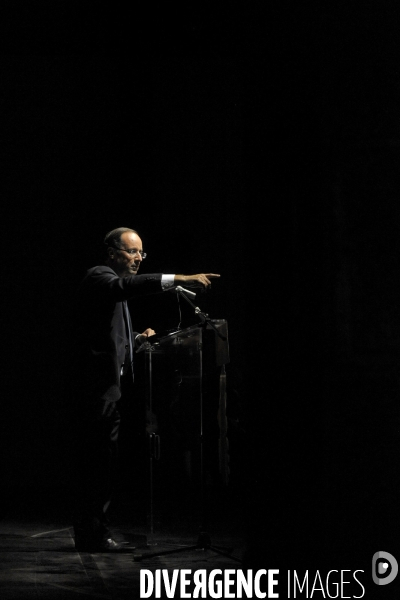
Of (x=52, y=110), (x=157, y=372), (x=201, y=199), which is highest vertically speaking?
(x=52, y=110)

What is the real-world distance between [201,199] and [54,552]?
291cm

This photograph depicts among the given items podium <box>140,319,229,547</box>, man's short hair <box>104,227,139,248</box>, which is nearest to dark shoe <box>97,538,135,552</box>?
podium <box>140,319,229,547</box>

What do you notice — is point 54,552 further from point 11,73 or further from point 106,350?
point 11,73

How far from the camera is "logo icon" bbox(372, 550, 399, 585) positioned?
7.06 ft

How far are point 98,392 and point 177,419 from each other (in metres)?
0.48

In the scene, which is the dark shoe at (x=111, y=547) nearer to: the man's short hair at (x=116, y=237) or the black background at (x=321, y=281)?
the man's short hair at (x=116, y=237)

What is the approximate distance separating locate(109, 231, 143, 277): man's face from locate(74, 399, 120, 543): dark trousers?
0.70m

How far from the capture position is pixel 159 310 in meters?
6.09

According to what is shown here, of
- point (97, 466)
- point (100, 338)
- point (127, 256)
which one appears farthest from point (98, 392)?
point (127, 256)

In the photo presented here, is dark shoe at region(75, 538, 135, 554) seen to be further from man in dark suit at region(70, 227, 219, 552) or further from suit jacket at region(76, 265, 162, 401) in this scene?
suit jacket at region(76, 265, 162, 401)

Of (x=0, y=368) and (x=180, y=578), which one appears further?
(x=0, y=368)

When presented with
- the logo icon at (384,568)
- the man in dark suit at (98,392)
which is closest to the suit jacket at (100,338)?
the man in dark suit at (98,392)

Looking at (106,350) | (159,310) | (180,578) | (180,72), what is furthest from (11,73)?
(180,578)

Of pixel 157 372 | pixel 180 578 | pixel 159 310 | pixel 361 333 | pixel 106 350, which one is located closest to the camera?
pixel 361 333
